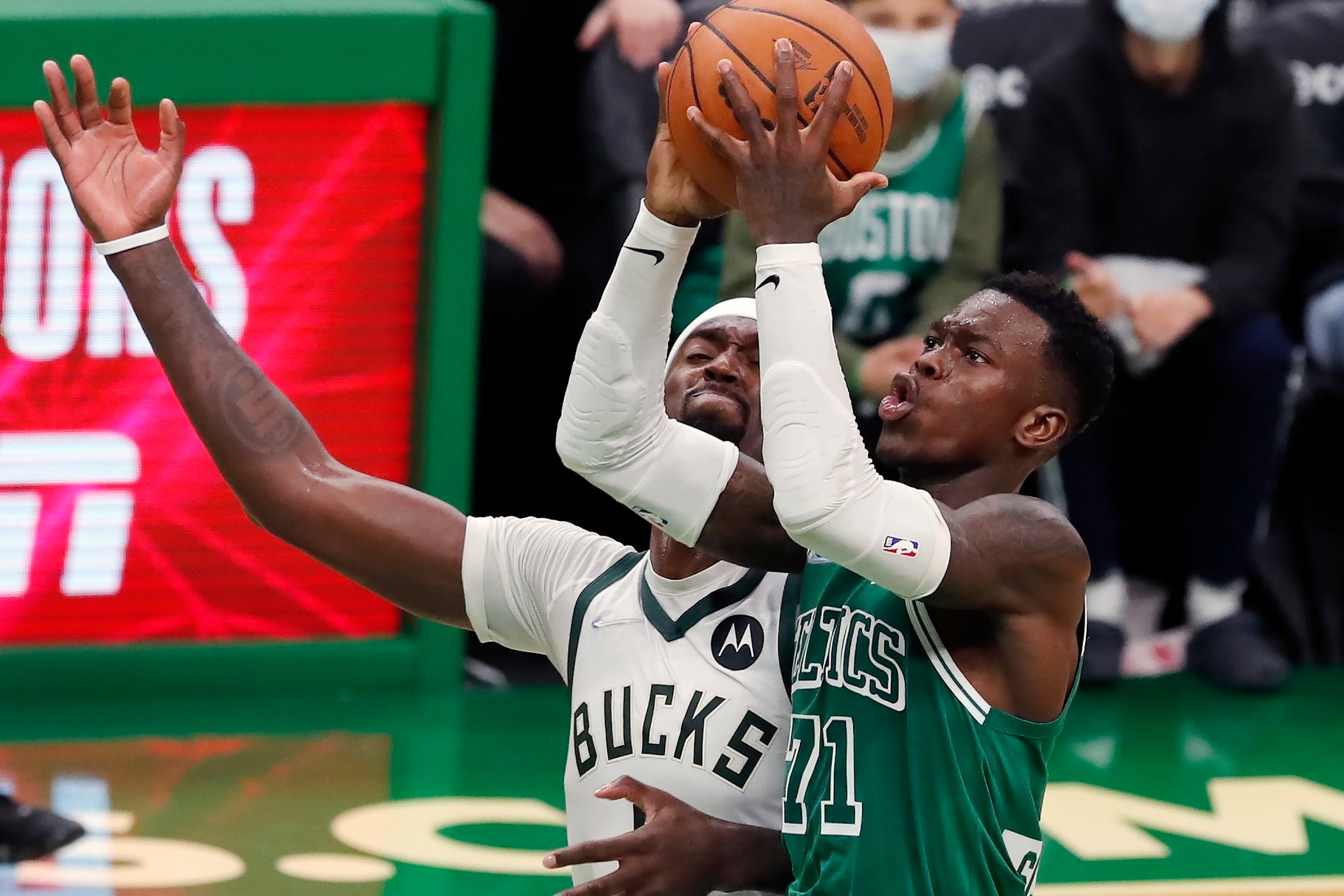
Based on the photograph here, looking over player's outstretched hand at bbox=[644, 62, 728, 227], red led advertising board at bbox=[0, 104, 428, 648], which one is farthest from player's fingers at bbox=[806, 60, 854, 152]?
red led advertising board at bbox=[0, 104, 428, 648]

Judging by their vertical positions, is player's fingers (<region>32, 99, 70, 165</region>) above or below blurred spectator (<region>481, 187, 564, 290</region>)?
below

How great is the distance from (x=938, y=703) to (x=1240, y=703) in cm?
388

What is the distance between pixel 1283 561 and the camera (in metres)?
7.20

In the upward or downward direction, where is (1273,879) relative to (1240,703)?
downward

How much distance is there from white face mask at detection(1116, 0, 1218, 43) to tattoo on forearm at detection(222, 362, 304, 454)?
4293mm

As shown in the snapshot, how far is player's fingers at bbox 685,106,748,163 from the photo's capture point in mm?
2754

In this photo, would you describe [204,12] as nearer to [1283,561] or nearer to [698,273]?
[698,273]

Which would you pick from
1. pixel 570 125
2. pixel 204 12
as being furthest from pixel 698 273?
pixel 204 12

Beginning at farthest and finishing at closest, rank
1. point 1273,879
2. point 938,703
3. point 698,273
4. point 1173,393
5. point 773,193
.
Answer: point 1173,393 < point 698,273 < point 1273,879 < point 938,703 < point 773,193

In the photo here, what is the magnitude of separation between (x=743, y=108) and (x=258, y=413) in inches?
37.7

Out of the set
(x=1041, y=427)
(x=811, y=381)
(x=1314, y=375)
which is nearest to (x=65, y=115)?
(x=811, y=381)

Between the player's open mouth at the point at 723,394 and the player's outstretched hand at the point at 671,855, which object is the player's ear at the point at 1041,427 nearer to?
the player's open mouth at the point at 723,394

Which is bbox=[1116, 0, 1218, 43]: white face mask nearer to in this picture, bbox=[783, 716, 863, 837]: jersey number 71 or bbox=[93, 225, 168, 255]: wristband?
bbox=[783, 716, 863, 837]: jersey number 71

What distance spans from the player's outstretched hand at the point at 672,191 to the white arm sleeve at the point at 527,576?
30.1 inches
